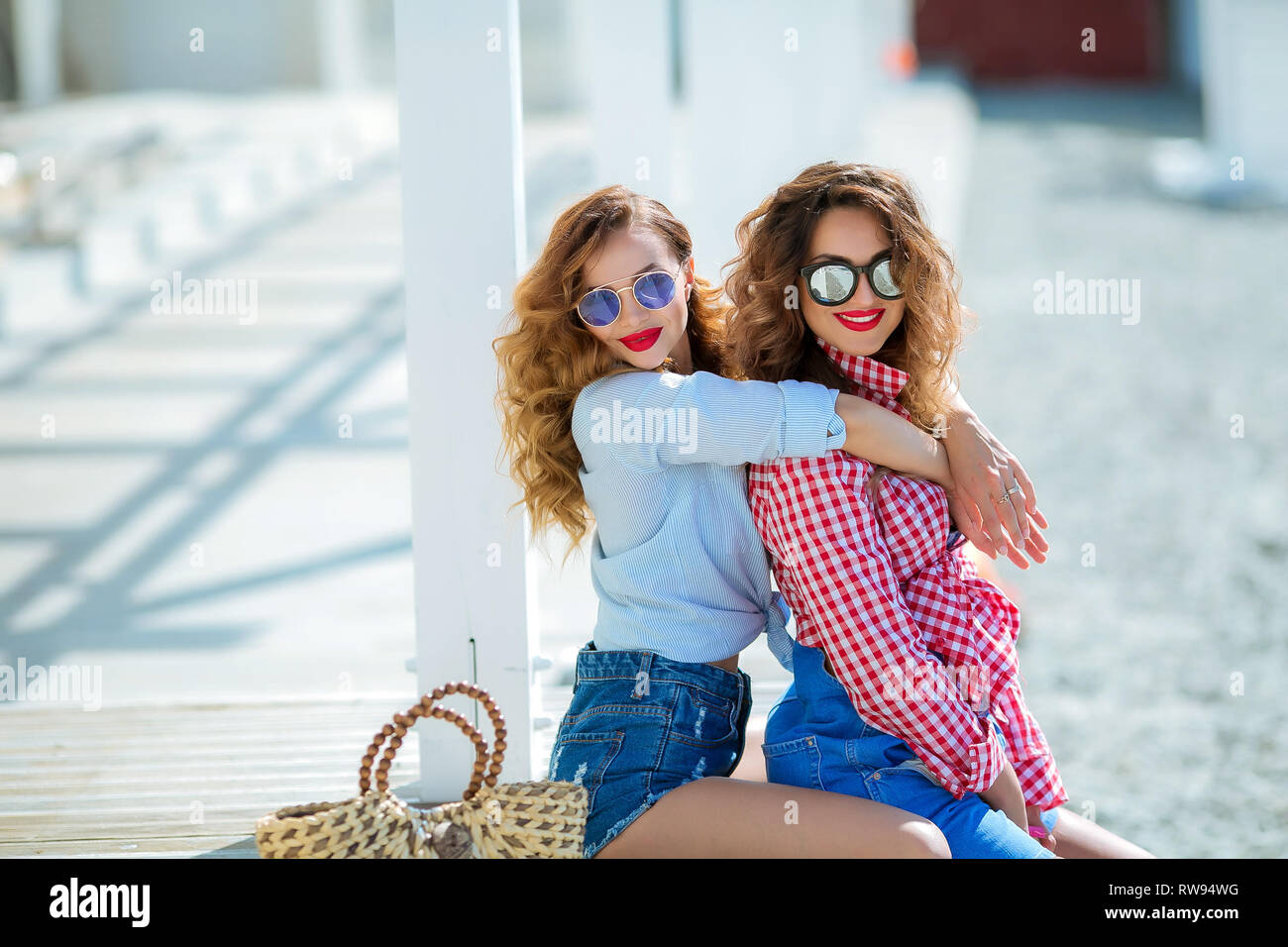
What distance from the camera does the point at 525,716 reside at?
2631mm

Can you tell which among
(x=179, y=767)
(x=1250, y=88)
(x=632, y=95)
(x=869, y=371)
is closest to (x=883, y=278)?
(x=869, y=371)

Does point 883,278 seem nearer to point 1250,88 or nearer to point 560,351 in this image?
point 560,351

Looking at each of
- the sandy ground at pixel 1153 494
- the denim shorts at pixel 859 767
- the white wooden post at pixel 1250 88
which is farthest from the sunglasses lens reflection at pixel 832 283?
the white wooden post at pixel 1250 88

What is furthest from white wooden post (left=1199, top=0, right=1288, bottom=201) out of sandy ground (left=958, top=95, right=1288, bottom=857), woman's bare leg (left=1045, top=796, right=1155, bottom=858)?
woman's bare leg (left=1045, top=796, right=1155, bottom=858)

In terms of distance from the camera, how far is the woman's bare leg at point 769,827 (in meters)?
2.00

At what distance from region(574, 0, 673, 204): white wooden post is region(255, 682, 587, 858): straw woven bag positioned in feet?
7.72

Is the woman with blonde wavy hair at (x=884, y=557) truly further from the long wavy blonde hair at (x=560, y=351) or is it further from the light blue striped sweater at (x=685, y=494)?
the long wavy blonde hair at (x=560, y=351)

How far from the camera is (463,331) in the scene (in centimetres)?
251

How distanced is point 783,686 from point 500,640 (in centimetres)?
89

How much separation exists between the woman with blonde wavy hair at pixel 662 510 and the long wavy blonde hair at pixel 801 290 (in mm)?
109

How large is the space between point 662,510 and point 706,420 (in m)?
0.19
